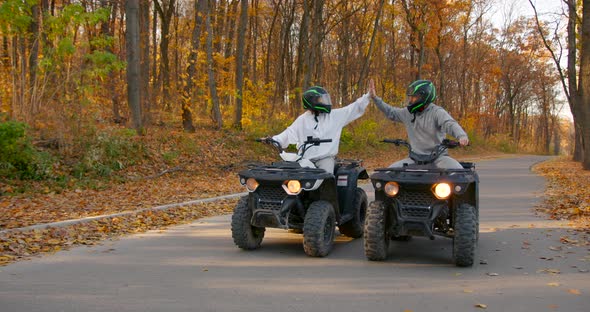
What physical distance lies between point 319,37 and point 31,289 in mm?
28412

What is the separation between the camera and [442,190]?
6699 millimetres

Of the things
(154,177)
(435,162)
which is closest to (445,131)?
(435,162)

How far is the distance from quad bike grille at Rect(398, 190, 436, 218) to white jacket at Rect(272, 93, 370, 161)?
145 cm

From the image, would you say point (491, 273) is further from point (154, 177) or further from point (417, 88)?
point (154, 177)

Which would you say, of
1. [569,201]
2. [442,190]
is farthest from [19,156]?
[569,201]

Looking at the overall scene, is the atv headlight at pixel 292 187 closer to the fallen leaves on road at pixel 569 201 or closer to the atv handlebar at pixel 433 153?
the atv handlebar at pixel 433 153

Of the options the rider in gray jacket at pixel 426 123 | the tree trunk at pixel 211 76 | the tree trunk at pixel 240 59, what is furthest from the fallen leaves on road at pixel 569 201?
the tree trunk at pixel 211 76

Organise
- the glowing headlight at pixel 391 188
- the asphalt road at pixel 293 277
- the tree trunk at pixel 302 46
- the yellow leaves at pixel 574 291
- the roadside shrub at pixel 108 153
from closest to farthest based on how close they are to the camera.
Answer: the asphalt road at pixel 293 277 → the yellow leaves at pixel 574 291 → the glowing headlight at pixel 391 188 → the roadside shrub at pixel 108 153 → the tree trunk at pixel 302 46

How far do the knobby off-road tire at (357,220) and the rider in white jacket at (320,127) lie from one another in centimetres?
70

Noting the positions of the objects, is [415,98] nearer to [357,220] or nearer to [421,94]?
[421,94]

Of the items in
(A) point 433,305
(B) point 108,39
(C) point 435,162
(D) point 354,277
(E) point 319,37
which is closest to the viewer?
(A) point 433,305

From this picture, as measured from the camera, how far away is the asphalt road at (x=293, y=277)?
17.3 ft

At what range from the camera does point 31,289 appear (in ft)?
18.8

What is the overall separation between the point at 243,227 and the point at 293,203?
27.9 inches
